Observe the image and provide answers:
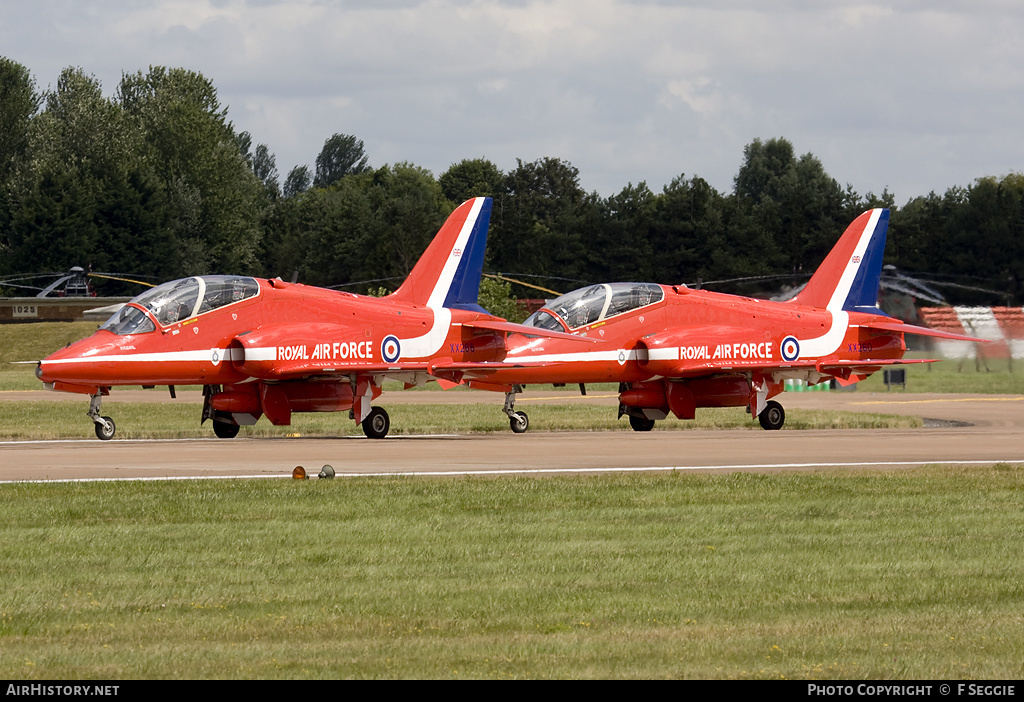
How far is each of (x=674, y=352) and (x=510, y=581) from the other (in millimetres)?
17843

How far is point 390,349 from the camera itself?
26422 mm

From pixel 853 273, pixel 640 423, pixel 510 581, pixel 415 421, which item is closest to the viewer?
pixel 510 581

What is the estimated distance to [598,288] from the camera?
28250mm

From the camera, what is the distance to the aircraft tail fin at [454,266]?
28281 mm

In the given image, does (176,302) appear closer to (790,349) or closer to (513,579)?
(790,349)

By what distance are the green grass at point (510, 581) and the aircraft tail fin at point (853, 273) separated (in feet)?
51.9

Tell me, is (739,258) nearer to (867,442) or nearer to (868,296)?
(868,296)

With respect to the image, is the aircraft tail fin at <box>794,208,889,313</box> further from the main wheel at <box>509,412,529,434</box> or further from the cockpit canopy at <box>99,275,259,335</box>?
the cockpit canopy at <box>99,275,259,335</box>

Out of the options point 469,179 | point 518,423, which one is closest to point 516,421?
point 518,423

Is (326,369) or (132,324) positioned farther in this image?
(326,369)

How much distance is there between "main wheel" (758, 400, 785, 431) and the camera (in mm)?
28734

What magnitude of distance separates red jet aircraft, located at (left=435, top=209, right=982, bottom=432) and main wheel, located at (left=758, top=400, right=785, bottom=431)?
20 millimetres

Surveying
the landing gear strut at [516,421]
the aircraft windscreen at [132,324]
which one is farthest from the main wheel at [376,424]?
the aircraft windscreen at [132,324]

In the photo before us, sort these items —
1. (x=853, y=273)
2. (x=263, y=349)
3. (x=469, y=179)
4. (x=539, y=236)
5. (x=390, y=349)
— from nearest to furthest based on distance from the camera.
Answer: (x=263, y=349), (x=390, y=349), (x=853, y=273), (x=539, y=236), (x=469, y=179)
